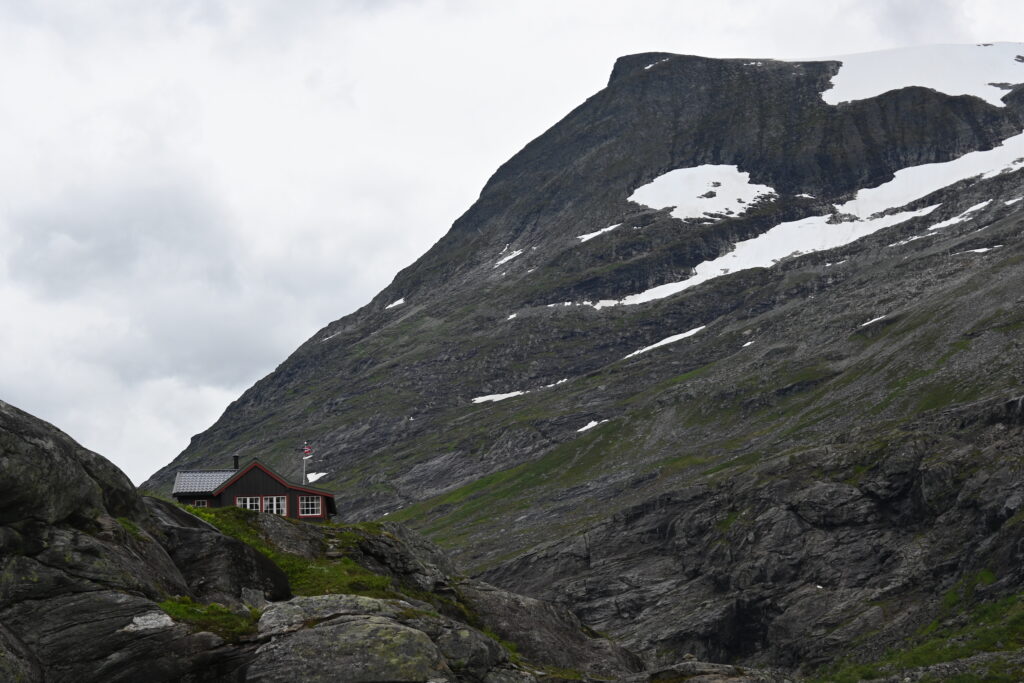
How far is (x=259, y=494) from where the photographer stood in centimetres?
5984

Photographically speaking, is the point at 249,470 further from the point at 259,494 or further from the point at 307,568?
the point at 307,568

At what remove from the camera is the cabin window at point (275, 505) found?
5934 cm

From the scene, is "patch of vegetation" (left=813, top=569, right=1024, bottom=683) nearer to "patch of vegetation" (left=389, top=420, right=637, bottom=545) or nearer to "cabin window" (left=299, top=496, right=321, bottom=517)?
"cabin window" (left=299, top=496, right=321, bottom=517)

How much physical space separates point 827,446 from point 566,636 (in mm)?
86748

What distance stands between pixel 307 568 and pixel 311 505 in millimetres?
24900

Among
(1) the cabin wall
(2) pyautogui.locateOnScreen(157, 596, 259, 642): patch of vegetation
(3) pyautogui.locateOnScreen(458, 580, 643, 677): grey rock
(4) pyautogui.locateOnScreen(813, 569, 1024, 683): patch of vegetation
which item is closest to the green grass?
(3) pyautogui.locateOnScreen(458, 580, 643, 677): grey rock

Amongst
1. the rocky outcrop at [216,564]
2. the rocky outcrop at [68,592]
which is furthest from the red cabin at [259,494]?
the rocky outcrop at [68,592]

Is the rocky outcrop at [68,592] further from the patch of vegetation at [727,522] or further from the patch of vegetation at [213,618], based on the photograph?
the patch of vegetation at [727,522]

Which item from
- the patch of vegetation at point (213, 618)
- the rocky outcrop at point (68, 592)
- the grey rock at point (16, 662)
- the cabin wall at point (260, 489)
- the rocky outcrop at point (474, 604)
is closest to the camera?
the grey rock at point (16, 662)

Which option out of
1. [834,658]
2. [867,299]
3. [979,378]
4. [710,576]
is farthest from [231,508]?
[867,299]

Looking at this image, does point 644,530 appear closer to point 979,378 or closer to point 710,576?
point 710,576

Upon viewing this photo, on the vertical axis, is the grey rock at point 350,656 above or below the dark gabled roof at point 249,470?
below

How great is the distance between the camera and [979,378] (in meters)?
127

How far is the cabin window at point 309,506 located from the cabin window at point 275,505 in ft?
3.60
